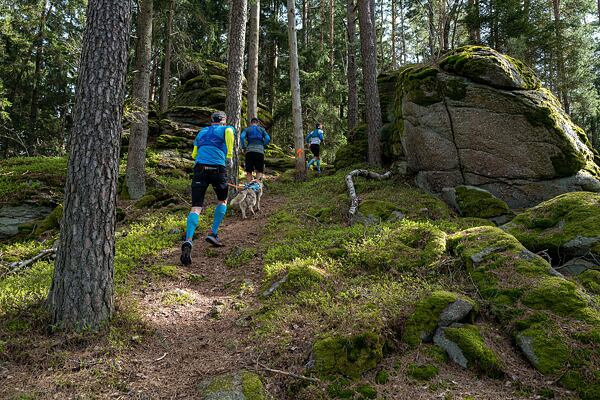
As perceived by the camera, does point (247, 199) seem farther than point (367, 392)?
Yes

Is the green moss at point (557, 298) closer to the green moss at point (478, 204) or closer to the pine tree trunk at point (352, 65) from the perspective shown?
the green moss at point (478, 204)

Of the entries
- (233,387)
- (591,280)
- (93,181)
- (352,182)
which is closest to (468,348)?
(233,387)

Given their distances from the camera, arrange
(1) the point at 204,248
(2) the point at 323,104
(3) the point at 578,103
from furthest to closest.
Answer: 1. (3) the point at 578,103
2. (2) the point at 323,104
3. (1) the point at 204,248

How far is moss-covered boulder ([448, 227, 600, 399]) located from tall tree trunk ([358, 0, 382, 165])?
8032mm

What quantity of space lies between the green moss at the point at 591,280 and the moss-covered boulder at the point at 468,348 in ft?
6.84

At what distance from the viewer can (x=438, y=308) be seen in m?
4.04

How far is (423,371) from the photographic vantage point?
3.38 m

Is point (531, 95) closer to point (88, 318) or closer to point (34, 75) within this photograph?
point (88, 318)

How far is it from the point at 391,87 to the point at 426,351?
43.3 feet

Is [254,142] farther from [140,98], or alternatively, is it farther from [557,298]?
[557,298]

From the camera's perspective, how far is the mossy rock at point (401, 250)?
550 centimetres

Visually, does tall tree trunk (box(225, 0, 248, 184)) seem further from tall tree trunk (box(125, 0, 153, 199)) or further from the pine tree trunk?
the pine tree trunk

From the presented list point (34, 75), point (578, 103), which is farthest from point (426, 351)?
point (578, 103)

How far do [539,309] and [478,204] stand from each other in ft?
16.5
